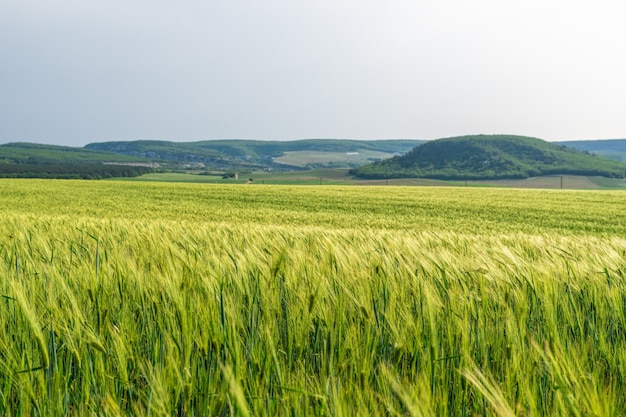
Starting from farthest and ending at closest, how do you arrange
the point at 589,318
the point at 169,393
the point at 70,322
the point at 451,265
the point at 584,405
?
the point at 451,265, the point at 589,318, the point at 70,322, the point at 169,393, the point at 584,405

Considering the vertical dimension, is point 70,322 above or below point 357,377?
above

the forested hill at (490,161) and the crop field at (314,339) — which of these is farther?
the forested hill at (490,161)

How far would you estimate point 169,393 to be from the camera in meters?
1.21

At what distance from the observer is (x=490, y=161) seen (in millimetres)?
160875

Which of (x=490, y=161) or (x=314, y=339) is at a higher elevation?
(x=490, y=161)

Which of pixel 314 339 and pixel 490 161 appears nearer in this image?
pixel 314 339

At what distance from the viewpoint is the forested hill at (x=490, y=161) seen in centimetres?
13650

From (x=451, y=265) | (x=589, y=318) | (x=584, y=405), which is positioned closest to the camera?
(x=584, y=405)

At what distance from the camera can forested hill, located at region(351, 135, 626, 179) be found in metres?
136

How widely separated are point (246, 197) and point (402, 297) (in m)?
26.2

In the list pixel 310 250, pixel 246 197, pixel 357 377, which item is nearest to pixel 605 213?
pixel 246 197

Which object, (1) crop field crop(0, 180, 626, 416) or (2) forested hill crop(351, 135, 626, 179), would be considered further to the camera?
(2) forested hill crop(351, 135, 626, 179)

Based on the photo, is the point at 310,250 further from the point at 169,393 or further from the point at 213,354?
the point at 169,393

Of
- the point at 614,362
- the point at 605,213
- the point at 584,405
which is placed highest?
the point at 584,405
